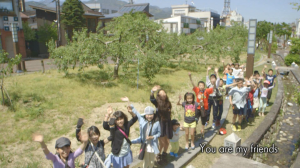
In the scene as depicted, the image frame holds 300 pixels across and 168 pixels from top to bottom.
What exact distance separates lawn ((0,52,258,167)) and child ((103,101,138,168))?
1825 millimetres

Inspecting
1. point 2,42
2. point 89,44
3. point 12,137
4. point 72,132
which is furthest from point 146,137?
point 2,42

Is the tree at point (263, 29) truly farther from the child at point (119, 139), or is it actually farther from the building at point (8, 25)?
the child at point (119, 139)

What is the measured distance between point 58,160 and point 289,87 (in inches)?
593

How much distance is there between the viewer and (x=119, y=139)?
12.6 feet

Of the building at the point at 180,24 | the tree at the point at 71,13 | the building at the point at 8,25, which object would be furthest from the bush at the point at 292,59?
the building at the point at 180,24

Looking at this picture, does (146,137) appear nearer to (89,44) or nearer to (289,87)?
(89,44)

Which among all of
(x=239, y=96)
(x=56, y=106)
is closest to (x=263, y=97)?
(x=239, y=96)

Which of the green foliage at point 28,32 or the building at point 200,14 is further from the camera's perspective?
the building at point 200,14

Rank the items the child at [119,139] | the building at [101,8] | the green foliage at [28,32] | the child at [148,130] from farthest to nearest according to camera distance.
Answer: the building at [101,8] → the green foliage at [28,32] → the child at [148,130] → the child at [119,139]

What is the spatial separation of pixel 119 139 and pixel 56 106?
17.0 feet

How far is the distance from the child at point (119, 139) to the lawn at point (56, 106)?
1825mm

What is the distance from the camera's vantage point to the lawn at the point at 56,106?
581cm

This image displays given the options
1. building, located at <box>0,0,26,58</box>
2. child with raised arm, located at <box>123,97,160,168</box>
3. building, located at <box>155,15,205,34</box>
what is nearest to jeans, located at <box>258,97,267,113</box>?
child with raised arm, located at <box>123,97,160,168</box>

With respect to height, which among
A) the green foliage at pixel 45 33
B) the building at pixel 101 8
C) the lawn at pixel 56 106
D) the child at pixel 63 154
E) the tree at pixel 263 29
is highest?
the building at pixel 101 8
